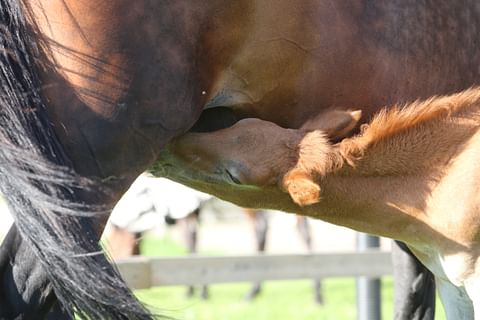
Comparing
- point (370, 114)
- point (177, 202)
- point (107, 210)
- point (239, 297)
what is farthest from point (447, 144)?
point (239, 297)

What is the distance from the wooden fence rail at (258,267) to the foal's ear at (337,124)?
278 centimetres

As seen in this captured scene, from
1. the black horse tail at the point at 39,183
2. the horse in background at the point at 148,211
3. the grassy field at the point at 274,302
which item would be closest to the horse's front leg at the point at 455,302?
the black horse tail at the point at 39,183

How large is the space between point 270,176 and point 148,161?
1.29ft

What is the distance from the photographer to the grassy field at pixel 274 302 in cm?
824

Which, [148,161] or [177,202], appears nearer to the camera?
[148,161]

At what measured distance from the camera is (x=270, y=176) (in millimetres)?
3504

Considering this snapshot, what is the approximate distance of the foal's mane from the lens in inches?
137

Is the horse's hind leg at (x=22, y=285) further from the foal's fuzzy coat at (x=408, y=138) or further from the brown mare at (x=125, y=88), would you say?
the foal's fuzzy coat at (x=408, y=138)

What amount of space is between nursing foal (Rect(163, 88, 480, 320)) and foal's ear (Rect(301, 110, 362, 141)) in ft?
0.21

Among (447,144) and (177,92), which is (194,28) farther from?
(447,144)

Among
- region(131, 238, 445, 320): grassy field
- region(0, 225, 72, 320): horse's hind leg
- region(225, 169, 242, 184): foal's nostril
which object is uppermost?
region(225, 169, 242, 184): foal's nostril

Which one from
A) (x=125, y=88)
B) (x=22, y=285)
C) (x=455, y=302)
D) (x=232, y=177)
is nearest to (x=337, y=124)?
(x=232, y=177)

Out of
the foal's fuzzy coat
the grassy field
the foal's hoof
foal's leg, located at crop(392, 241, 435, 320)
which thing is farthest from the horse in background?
the foal's hoof

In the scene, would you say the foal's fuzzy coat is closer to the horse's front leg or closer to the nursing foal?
the nursing foal
